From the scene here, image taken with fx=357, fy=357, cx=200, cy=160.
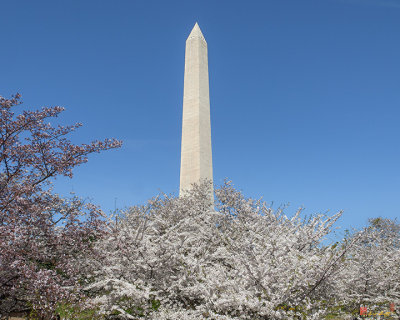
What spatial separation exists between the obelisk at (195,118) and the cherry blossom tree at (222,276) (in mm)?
9977

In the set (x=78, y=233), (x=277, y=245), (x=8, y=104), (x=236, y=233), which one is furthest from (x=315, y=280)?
(x=8, y=104)

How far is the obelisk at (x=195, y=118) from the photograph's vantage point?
21938 mm

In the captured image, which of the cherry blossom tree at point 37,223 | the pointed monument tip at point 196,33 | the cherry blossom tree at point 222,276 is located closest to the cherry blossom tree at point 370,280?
the cherry blossom tree at point 222,276

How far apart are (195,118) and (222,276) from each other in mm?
15546

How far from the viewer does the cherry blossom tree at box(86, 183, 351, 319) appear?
25.2 feet

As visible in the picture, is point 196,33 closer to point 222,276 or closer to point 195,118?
point 195,118

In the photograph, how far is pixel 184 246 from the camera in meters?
10.4

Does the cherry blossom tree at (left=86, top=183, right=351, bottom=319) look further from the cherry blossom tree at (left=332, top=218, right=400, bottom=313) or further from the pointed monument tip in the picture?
the pointed monument tip

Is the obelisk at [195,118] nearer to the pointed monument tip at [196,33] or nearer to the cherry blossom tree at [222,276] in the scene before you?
the pointed monument tip at [196,33]

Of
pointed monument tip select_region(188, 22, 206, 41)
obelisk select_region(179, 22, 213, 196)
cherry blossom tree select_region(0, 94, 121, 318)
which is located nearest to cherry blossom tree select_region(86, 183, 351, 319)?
cherry blossom tree select_region(0, 94, 121, 318)

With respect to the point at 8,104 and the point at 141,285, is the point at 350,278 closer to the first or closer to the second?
the point at 141,285

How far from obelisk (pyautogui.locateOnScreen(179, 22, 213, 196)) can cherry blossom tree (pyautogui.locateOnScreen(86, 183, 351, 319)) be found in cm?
998

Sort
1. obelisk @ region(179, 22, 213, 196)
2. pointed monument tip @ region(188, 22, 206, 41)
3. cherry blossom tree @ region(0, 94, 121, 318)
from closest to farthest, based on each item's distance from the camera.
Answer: cherry blossom tree @ region(0, 94, 121, 318), obelisk @ region(179, 22, 213, 196), pointed monument tip @ region(188, 22, 206, 41)

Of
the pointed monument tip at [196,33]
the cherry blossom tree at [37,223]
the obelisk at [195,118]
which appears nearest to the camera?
the cherry blossom tree at [37,223]
